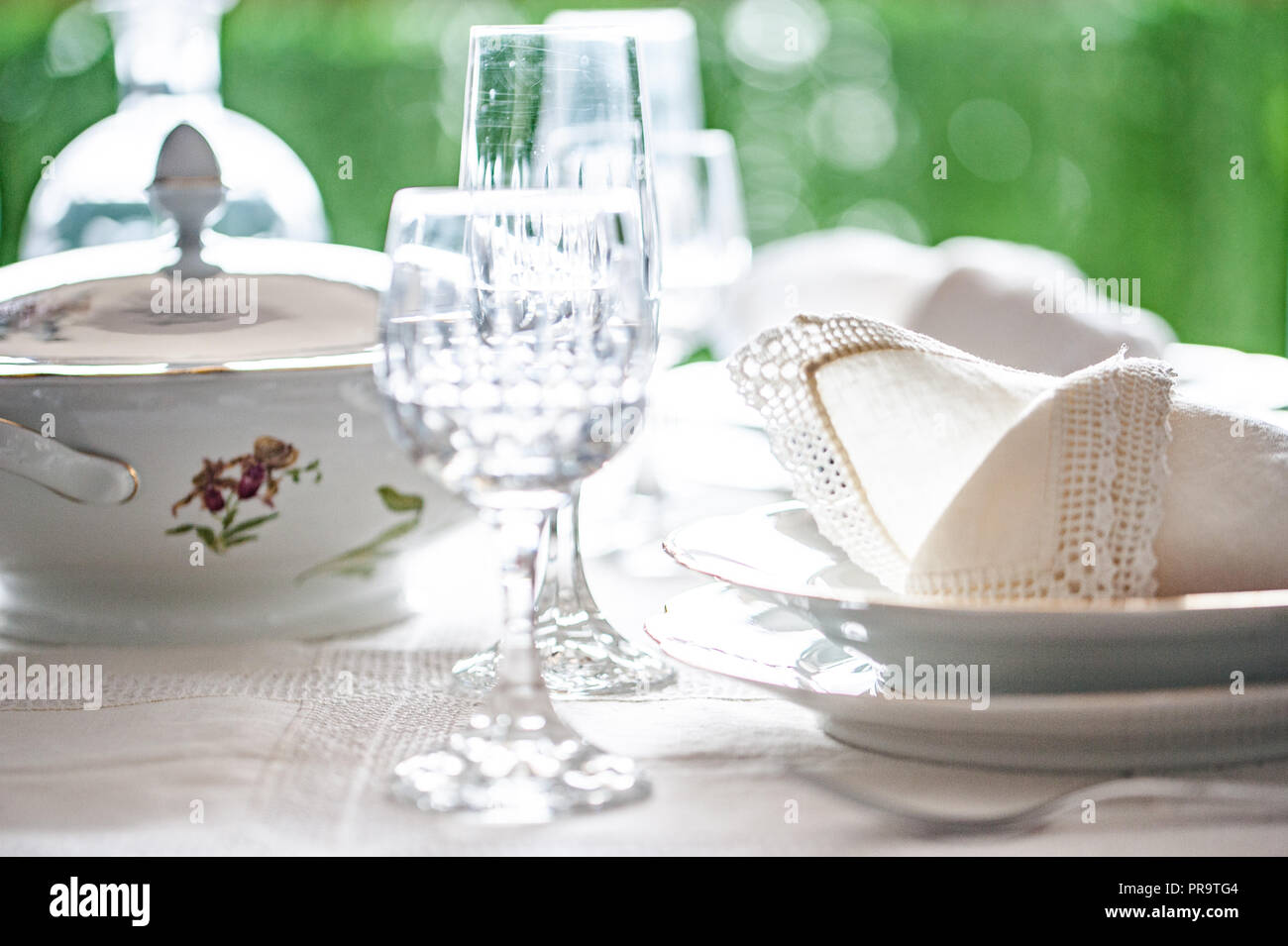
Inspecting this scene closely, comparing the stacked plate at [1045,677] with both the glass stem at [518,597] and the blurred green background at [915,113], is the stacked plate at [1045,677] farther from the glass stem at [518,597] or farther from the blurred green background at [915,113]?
the blurred green background at [915,113]

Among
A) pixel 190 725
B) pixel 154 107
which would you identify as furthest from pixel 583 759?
pixel 154 107

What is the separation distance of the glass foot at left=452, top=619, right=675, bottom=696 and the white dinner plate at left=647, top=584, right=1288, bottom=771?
0.32 ft

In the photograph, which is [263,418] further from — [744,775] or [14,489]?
[744,775]

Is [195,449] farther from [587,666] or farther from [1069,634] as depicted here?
[1069,634]

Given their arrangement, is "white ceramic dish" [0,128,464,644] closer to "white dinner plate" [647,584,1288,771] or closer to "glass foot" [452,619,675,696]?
"glass foot" [452,619,675,696]

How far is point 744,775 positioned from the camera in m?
0.55

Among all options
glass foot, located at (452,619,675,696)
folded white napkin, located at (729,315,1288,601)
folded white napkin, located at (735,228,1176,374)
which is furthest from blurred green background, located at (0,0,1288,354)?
folded white napkin, located at (729,315,1288,601)

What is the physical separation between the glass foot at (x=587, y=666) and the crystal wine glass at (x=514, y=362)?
0.14m

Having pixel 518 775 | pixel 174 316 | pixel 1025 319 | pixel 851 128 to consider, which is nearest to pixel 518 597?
pixel 518 775

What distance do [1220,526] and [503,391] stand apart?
0.88 feet

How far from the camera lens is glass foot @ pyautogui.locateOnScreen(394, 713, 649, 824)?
1.66ft

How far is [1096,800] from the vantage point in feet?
1.68

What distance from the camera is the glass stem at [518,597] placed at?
532mm

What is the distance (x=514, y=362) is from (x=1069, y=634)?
212 mm
